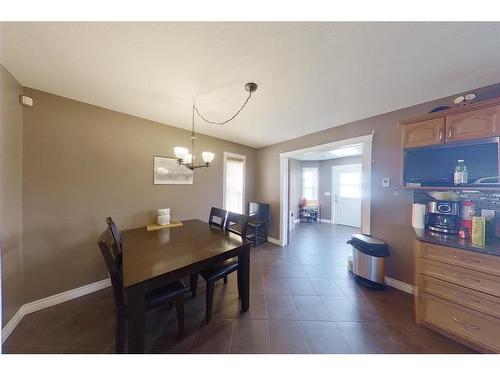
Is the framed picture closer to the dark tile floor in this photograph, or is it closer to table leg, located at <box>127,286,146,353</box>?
the dark tile floor

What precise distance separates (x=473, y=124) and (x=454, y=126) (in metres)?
0.11

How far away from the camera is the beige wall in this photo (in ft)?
4.54

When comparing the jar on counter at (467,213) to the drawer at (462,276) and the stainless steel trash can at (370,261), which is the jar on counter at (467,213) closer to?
the drawer at (462,276)

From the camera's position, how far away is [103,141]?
6.80 ft

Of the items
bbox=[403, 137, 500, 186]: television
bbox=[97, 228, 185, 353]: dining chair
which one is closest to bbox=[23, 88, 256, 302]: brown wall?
bbox=[97, 228, 185, 353]: dining chair

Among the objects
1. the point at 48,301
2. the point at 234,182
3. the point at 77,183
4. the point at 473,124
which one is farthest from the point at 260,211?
the point at 48,301

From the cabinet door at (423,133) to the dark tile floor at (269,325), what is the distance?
70.6 inches

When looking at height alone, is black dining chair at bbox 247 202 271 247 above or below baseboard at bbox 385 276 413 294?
above

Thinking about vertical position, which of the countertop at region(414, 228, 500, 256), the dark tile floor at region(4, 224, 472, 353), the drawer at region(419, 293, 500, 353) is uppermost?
the countertop at region(414, 228, 500, 256)

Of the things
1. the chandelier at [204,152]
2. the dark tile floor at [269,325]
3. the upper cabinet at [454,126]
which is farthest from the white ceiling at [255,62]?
the dark tile floor at [269,325]

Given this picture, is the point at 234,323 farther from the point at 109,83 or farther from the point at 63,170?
the point at 109,83

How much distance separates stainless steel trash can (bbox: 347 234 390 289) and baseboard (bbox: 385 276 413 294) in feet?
0.61

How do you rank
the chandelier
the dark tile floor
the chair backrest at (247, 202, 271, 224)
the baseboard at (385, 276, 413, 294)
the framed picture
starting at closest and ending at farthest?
the dark tile floor < the chandelier < the baseboard at (385, 276, 413, 294) < the framed picture < the chair backrest at (247, 202, 271, 224)
